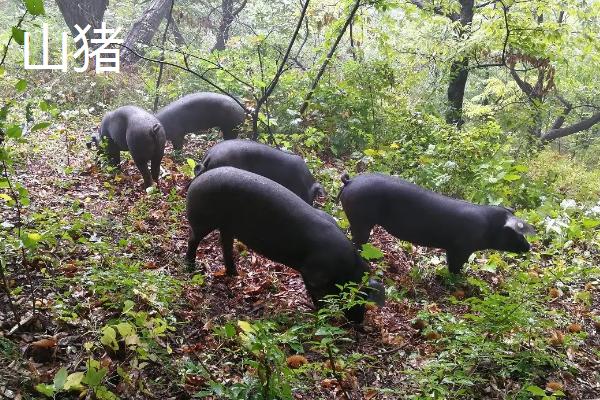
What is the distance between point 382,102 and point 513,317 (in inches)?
258

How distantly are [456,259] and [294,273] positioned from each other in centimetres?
166

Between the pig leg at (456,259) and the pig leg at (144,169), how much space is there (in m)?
3.77

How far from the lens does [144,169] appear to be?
6.95 m

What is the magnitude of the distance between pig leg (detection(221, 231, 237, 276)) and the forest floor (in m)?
0.08

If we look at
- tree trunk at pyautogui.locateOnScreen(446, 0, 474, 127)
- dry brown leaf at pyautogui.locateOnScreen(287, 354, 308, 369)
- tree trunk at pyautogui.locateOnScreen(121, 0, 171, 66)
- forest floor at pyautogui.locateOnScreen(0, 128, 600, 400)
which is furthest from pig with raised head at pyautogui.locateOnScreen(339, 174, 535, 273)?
tree trunk at pyautogui.locateOnScreen(121, 0, 171, 66)

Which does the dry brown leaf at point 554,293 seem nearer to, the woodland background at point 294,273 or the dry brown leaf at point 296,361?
the woodland background at point 294,273

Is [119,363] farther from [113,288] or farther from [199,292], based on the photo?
[199,292]

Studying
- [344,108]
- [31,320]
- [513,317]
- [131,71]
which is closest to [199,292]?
[31,320]

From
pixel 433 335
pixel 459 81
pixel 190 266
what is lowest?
pixel 190 266

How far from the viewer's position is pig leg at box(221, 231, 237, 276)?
496cm

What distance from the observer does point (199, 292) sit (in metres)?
4.64

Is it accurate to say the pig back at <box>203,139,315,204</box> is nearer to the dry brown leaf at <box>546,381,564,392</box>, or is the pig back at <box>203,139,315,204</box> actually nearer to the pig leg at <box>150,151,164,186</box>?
the pig leg at <box>150,151,164,186</box>

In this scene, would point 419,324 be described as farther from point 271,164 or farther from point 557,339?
point 271,164

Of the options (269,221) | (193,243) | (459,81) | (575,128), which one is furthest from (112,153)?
(575,128)
